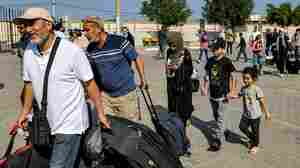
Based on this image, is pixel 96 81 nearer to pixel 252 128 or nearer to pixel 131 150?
pixel 131 150

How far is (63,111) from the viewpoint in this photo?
11.2 feet

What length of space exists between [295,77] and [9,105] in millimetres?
8677

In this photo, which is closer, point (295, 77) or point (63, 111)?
point (63, 111)

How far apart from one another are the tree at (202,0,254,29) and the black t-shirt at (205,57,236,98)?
51147mm

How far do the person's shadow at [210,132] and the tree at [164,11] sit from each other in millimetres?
42570

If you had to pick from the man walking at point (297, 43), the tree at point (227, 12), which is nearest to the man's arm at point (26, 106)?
the man walking at point (297, 43)

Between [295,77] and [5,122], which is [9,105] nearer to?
[5,122]

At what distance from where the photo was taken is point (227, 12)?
56938mm

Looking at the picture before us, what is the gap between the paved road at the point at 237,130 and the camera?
18.5 ft

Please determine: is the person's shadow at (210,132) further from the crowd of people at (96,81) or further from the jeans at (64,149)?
the jeans at (64,149)

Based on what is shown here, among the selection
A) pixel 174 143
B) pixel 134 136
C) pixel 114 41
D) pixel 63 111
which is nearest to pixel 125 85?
pixel 114 41

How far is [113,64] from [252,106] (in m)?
2.12

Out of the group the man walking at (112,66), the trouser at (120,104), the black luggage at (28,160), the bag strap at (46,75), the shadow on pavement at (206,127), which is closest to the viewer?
the bag strap at (46,75)

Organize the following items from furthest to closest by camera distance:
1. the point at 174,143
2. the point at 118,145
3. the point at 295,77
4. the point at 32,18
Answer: the point at 295,77 → the point at 174,143 → the point at 118,145 → the point at 32,18
